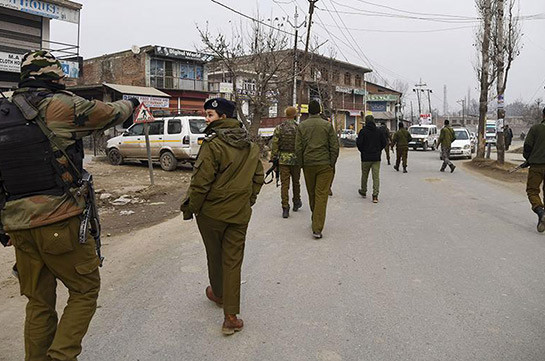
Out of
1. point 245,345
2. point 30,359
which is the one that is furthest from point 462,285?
point 30,359

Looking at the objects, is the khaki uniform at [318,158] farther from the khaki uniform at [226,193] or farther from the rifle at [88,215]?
the rifle at [88,215]

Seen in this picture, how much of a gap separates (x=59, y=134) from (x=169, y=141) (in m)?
11.8

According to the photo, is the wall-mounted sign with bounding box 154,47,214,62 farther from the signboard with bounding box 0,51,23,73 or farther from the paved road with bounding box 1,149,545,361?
the paved road with bounding box 1,149,545,361

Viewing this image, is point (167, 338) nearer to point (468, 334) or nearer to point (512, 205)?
point (468, 334)

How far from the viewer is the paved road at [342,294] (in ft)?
10.5

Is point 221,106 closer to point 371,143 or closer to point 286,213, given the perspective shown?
point 286,213

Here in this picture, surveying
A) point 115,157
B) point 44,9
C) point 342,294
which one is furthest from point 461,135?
point 342,294

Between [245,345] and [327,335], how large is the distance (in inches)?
Answer: 25.1

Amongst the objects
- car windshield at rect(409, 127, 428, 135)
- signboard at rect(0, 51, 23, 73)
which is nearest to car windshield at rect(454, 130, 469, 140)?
car windshield at rect(409, 127, 428, 135)

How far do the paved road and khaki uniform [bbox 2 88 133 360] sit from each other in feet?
1.88

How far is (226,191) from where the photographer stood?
3318 millimetres

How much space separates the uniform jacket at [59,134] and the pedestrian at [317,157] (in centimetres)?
397

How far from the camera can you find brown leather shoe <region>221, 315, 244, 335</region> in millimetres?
3375

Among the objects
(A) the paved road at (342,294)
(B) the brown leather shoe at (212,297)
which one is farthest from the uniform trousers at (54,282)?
(B) the brown leather shoe at (212,297)
